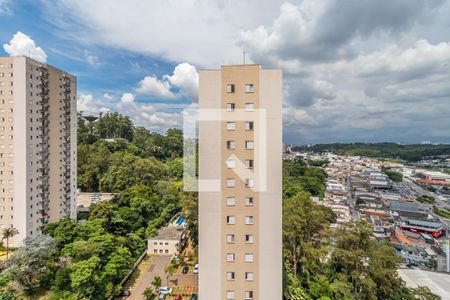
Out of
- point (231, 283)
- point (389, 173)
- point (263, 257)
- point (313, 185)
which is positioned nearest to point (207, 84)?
point (263, 257)

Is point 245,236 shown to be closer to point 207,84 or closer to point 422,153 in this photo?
point 207,84

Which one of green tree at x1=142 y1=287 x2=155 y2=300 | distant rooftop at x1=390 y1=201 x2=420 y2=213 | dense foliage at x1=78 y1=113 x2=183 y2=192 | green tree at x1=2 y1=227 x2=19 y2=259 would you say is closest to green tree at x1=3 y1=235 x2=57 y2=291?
green tree at x1=2 y1=227 x2=19 y2=259

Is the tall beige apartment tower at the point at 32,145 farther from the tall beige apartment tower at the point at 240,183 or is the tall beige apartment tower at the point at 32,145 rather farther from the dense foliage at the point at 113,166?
the tall beige apartment tower at the point at 240,183

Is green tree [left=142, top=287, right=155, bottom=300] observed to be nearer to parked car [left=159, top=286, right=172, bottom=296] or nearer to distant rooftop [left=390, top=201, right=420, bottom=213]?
parked car [left=159, top=286, right=172, bottom=296]

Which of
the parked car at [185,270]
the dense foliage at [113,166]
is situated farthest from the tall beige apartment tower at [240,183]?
the dense foliage at [113,166]

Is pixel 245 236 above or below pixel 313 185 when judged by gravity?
above

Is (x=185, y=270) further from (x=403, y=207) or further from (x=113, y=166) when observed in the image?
(x=403, y=207)

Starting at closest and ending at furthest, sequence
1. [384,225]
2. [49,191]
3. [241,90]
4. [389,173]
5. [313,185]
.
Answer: [241,90], [49,191], [384,225], [313,185], [389,173]
